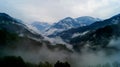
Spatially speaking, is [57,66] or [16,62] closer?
[16,62]

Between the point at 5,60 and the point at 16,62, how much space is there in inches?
286

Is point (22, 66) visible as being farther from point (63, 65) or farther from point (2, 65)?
point (63, 65)

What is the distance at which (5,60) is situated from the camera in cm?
16150

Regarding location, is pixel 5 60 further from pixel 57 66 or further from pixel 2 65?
pixel 57 66

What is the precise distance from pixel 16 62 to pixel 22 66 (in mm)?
5370

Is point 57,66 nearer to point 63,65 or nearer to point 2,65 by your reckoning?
point 63,65

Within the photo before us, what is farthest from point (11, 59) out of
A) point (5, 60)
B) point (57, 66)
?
point (57, 66)

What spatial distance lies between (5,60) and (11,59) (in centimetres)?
364

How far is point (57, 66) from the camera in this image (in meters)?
176

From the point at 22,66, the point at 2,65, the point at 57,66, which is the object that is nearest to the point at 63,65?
the point at 57,66

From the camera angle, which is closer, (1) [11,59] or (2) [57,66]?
(1) [11,59]

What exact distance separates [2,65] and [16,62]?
8.80m

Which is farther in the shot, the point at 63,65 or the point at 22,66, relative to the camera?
the point at 63,65

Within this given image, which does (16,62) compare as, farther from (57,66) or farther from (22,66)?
(57,66)
